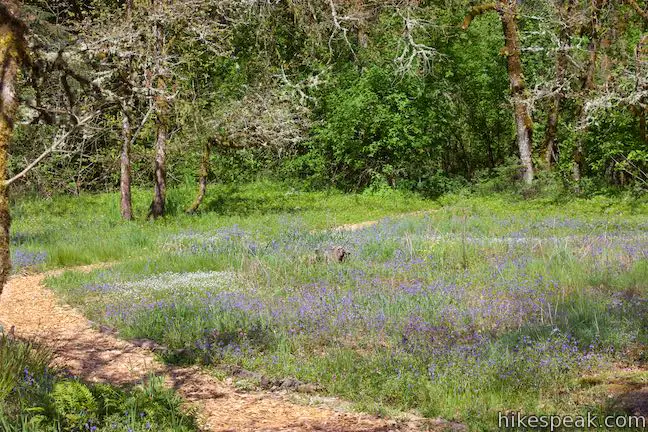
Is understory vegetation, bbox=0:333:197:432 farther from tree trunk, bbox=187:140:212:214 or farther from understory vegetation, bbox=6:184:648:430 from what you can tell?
tree trunk, bbox=187:140:212:214

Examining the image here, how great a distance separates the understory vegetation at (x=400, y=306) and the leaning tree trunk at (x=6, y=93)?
9.75 ft

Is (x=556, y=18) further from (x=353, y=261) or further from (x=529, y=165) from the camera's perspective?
(x=353, y=261)

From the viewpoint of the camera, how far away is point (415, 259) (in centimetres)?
1229

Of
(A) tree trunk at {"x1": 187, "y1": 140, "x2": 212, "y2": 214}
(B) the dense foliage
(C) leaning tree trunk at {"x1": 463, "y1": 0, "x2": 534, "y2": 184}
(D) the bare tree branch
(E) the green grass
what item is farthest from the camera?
(C) leaning tree trunk at {"x1": 463, "y1": 0, "x2": 534, "y2": 184}

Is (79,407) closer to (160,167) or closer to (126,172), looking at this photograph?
(126,172)

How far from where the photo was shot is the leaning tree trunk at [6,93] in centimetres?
486

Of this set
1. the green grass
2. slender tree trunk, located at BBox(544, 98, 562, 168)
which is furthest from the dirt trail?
slender tree trunk, located at BBox(544, 98, 562, 168)

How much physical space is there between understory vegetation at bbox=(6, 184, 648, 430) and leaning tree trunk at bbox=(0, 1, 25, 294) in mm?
2972

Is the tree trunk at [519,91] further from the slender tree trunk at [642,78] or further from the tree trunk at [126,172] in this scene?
the tree trunk at [126,172]

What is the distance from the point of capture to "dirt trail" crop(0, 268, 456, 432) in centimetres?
592

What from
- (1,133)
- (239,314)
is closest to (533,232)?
(239,314)

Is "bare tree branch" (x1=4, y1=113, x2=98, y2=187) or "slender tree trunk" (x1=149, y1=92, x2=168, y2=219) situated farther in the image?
"slender tree trunk" (x1=149, y1=92, x2=168, y2=219)

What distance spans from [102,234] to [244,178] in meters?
12.4

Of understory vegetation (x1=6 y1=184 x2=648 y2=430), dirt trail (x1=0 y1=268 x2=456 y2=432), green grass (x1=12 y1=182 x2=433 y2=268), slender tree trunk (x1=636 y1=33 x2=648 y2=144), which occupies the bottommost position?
dirt trail (x1=0 y1=268 x2=456 y2=432)
